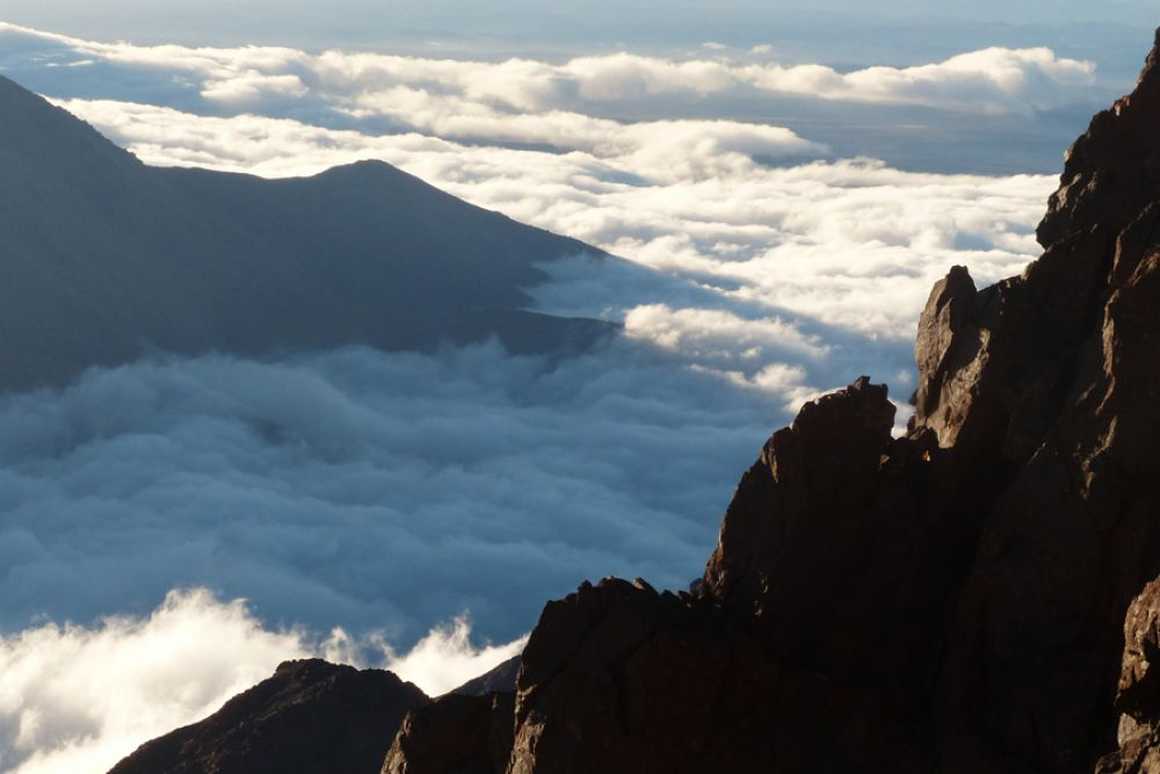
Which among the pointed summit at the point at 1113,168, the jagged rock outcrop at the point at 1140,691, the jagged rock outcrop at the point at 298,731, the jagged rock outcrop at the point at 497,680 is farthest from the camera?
the jagged rock outcrop at the point at 497,680

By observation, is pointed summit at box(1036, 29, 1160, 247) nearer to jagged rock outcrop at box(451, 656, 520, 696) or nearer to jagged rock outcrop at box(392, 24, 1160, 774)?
jagged rock outcrop at box(392, 24, 1160, 774)

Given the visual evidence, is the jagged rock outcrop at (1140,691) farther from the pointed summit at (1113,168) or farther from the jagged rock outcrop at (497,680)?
the jagged rock outcrop at (497,680)

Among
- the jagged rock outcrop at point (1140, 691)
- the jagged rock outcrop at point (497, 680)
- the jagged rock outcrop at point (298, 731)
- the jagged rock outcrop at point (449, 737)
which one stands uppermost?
the jagged rock outcrop at point (1140, 691)

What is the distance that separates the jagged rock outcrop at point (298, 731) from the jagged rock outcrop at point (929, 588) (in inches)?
1055

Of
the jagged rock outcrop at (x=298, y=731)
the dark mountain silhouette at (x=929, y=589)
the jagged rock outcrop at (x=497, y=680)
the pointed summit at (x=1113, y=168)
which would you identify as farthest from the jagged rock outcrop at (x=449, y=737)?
the jagged rock outcrop at (x=497, y=680)

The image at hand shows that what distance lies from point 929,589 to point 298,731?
31.9 meters

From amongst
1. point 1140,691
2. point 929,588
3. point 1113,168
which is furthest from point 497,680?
point 1140,691

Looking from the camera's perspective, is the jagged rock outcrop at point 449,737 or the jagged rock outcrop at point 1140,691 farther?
the jagged rock outcrop at point 449,737

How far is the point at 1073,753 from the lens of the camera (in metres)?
28.1

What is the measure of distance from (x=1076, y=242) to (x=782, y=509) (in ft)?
24.3

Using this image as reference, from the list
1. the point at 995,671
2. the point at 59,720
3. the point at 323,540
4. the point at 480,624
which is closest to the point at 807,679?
the point at 995,671

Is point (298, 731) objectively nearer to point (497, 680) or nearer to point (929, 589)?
point (497, 680)

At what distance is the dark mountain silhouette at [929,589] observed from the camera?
2930 centimetres

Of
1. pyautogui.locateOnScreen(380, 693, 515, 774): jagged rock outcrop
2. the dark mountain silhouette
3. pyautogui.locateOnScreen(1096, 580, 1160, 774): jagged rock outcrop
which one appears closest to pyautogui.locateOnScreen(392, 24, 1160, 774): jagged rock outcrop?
the dark mountain silhouette
